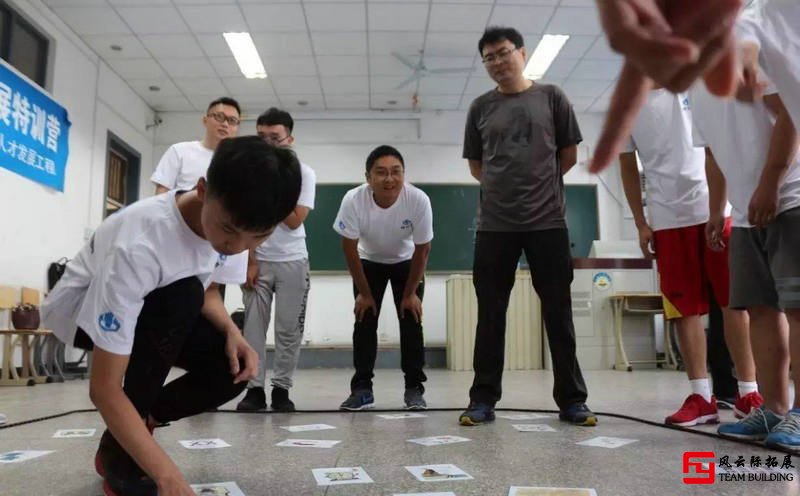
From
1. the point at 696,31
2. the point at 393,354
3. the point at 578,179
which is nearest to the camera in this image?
the point at 696,31

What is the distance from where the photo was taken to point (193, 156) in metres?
2.47

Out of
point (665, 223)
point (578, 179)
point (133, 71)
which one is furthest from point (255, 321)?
point (578, 179)

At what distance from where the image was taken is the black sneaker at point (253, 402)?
238 cm

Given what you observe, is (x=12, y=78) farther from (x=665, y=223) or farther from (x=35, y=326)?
(x=665, y=223)

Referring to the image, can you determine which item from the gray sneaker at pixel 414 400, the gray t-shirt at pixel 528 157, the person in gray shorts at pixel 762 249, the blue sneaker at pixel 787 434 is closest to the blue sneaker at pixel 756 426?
the person in gray shorts at pixel 762 249

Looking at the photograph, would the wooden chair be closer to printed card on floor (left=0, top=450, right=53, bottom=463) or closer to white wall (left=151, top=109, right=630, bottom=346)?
white wall (left=151, top=109, right=630, bottom=346)

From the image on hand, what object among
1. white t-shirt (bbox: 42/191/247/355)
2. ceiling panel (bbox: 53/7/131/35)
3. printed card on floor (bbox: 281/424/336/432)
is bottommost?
printed card on floor (bbox: 281/424/336/432)

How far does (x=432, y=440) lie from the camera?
5.49 feet

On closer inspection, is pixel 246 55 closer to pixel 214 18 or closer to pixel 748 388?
pixel 214 18

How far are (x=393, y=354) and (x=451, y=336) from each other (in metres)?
0.82

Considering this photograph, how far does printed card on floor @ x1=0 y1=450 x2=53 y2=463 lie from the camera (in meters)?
1.42

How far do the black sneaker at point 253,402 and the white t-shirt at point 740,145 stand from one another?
6.08 ft

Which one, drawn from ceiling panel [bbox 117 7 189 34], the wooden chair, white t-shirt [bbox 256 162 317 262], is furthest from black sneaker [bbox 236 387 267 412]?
ceiling panel [bbox 117 7 189 34]

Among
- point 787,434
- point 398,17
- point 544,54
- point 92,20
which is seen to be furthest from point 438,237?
point 787,434
